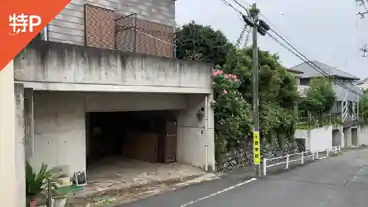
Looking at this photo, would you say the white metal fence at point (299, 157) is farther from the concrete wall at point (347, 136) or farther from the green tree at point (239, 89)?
the concrete wall at point (347, 136)

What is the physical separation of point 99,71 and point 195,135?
637cm

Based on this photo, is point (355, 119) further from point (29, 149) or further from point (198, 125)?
point (29, 149)

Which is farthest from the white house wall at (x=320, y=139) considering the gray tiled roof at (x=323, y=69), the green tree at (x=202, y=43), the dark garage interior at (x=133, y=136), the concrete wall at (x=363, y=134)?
the dark garage interior at (x=133, y=136)

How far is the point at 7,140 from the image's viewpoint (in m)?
7.87

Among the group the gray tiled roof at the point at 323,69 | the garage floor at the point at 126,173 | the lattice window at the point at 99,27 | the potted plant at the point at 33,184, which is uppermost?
the gray tiled roof at the point at 323,69

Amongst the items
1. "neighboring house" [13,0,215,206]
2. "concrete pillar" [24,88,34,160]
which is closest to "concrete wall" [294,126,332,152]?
"neighboring house" [13,0,215,206]

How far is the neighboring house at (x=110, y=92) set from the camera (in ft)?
33.6

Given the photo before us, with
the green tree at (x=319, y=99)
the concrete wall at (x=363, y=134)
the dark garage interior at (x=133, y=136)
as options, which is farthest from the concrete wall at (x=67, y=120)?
the concrete wall at (x=363, y=134)

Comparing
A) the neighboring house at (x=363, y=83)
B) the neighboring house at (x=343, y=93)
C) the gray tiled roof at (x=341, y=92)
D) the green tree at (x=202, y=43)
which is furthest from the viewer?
the neighboring house at (x=363, y=83)

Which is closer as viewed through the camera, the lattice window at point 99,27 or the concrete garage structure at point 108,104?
the concrete garage structure at point 108,104

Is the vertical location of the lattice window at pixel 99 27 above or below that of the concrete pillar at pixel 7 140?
above

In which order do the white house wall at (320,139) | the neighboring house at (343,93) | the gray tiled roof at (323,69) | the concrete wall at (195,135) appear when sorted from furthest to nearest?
1. the gray tiled roof at (323,69)
2. the neighboring house at (343,93)
3. the white house wall at (320,139)
4. the concrete wall at (195,135)

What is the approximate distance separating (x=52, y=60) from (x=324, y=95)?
32.6m

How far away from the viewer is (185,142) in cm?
1725
